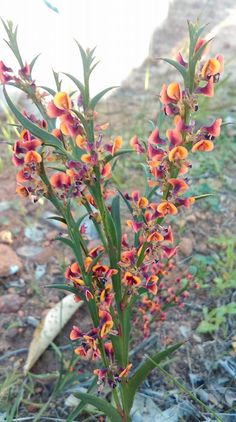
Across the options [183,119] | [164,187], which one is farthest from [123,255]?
[183,119]

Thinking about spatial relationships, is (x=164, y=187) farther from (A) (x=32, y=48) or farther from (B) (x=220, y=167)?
(A) (x=32, y=48)

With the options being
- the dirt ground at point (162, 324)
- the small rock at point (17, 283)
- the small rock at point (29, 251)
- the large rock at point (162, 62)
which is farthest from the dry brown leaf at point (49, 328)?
the large rock at point (162, 62)

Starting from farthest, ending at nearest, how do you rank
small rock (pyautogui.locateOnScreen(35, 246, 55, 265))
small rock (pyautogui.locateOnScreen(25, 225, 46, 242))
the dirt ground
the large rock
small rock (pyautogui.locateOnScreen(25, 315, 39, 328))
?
1. the large rock
2. small rock (pyautogui.locateOnScreen(25, 225, 46, 242))
3. small rock (pyautogui.locateOnScreen(35, 246, 55, 265))
4. small rock (pyautogui.locateOnScreen(25, 315, 39, 328))
5. the dirt ground

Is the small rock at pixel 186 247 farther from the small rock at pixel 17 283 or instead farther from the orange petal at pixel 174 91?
the orange petal at pixel 174 91

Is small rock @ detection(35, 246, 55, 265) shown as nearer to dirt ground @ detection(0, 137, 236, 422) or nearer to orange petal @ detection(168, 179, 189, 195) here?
dirt ground @ detection(0, 137, 236, 422)

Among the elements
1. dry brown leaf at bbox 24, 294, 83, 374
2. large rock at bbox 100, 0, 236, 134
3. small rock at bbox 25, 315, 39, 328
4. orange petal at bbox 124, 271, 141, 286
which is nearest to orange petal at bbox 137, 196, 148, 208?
orange petal at bbox 124, 271, 141, 286

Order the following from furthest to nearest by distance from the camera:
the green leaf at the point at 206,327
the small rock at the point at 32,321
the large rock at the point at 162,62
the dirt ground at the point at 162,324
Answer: the large rock at the point at 162,62
the small rock at the point at 32,321
the green leaf at the point at 206,327
the dirt ground at the point at 162,324

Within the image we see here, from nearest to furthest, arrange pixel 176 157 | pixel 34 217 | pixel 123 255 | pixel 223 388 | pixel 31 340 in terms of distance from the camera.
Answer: pixel 176 157 → pixel 123 255 → pixel 223 388 → pixel 31 340 → pixel 34 217
